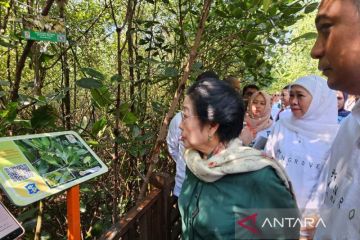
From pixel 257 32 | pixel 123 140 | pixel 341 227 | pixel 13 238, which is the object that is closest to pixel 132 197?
pixel 123 140

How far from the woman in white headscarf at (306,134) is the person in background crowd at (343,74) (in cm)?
112

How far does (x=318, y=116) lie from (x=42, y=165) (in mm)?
1647

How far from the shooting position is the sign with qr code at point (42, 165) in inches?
46.8

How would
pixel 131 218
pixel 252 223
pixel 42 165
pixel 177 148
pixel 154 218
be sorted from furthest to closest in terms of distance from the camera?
1. pixel 177 148
2. pixel 154 218
3. pixel 131 218
4. pixel 42 165
5. pixel 252 223

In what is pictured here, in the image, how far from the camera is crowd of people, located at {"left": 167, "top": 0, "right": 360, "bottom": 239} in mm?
795

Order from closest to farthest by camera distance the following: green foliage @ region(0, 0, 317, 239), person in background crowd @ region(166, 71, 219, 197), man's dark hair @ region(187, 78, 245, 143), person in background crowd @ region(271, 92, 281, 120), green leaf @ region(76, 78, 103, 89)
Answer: man's dark hair @ region(187, 78, 245, 143)
green leaf @ region(76, 78, 103, 89)
green foliage @ region(0, 0, 317, 239)
person in background crowd @ region(166, 71, 219, 197)
person in background crowd @ region(271, 92, 281, 120)

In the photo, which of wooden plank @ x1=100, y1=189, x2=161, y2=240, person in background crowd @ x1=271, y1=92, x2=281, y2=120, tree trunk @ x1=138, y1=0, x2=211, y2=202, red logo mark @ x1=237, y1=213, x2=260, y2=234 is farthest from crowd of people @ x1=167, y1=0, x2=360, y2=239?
person in background crowd @ x1=271, y1=92, x2=281, y2=120

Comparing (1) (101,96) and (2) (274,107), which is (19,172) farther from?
(2) (274,107)

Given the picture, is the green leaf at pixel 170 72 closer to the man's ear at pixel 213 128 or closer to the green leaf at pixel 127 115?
the green leaf at pixel 127 115

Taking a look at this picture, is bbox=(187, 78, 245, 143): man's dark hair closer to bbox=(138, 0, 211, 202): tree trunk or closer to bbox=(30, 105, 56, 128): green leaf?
bbox=(138, 0, 211, 202): tree trunk

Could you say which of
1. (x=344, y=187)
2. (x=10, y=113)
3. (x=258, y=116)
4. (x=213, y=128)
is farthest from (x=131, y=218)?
(x=258, y=116)

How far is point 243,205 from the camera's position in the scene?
4.03 feet

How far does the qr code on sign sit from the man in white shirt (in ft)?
3.32

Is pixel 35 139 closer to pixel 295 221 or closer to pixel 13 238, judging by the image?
pixel 13 238
